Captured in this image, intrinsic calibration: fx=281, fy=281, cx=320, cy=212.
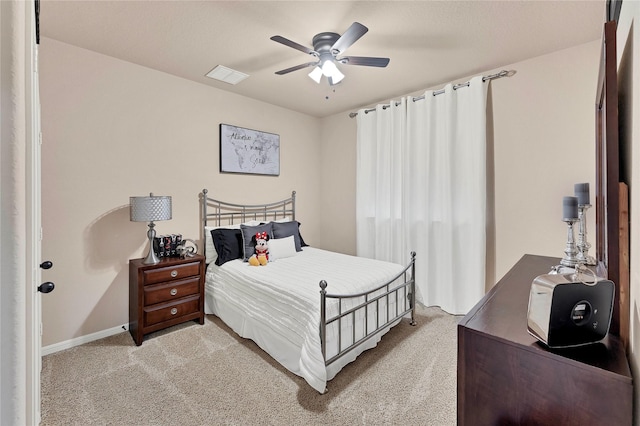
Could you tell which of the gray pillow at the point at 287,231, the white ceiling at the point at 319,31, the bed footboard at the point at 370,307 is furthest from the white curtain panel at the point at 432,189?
the gray pillow at the point at 287,231

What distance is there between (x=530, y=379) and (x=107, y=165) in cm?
339

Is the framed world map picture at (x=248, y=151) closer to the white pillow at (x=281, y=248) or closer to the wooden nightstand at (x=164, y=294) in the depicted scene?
the white pillow at (x=281, y=248)

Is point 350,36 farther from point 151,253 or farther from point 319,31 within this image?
point 151,253

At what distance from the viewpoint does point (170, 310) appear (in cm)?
271

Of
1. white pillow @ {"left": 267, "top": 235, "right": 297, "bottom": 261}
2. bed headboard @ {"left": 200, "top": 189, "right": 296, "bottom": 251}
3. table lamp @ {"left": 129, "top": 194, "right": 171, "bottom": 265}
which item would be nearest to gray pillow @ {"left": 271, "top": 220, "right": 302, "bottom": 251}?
white pillow @ {"left": 267, "top": 235, "right": 297, "bottom": 261}

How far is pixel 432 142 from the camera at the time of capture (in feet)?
11.0

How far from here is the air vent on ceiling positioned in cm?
294

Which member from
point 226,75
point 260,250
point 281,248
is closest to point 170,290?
point 260,250

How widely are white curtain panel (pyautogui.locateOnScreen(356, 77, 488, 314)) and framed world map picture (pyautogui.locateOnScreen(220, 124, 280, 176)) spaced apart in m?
1.26

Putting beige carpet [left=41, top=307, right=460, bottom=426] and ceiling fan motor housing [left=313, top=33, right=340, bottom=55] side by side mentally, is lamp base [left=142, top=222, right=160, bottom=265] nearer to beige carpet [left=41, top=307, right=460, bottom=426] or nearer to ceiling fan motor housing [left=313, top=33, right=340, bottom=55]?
beige carpet [left=41, top=307, right=460, bottom=426]

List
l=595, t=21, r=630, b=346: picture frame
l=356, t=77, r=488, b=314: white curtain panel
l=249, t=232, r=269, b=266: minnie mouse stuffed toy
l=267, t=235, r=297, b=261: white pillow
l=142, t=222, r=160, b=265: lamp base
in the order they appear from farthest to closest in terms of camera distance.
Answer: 1. l=267, t=235, r=297, b=261: white pillow
2. l=356, t=77, r=488, b=314: white curtain panel
3. l=249, t=232, r=269, b=266: minnie mouse stuffed toy
4. l=142, t=222, r=160, b=265: lamp base
5. l=595, t=21, r=630, b=346: picture frame

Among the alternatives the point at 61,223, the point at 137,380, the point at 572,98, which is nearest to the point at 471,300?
the point at 572,98

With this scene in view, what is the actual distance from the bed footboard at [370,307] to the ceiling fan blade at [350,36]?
5.50 feet

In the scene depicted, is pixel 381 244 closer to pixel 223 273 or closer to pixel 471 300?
pixel 471 300
